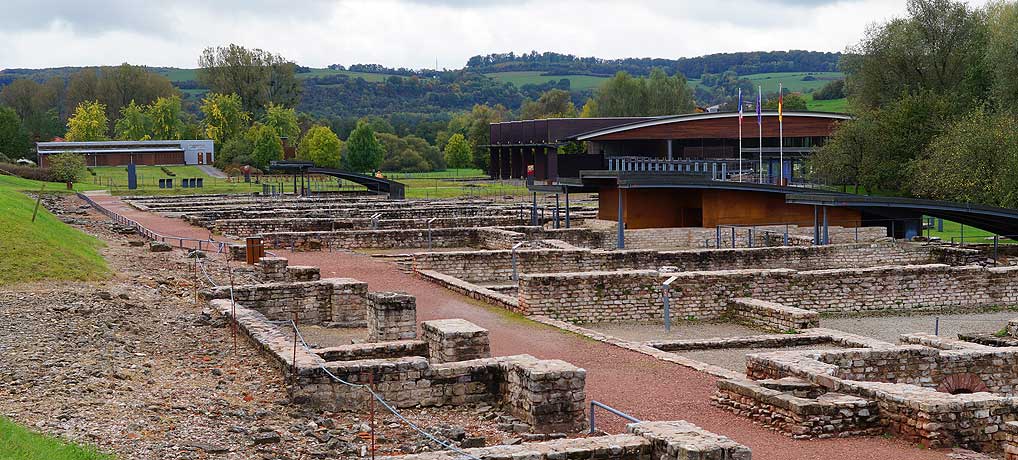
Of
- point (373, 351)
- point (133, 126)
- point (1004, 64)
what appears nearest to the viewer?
point (373, 351)

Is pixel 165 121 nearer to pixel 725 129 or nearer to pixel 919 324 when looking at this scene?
pixel 725 129

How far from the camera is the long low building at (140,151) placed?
96.2 meters

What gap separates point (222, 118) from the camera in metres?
106

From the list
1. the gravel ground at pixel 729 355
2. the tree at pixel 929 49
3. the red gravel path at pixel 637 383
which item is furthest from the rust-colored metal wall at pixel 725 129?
the gravel ground at pixel 729 355

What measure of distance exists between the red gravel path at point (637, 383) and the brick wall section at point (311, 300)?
4.03ft

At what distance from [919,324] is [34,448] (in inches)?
717

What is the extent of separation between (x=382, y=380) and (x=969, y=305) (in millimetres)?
16809

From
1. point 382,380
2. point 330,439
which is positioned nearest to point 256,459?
point 330,439

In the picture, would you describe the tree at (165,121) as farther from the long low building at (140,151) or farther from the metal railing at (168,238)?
the metal railing at (168,238)

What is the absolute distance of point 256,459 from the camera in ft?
33.7

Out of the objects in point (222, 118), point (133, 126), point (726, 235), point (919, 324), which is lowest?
point (919, 324)

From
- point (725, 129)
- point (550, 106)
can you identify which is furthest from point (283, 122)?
point (725, 129)

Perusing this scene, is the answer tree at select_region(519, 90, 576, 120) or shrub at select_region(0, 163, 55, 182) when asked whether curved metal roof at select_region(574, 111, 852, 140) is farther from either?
tree at select_region(519, 90, 576, 120)

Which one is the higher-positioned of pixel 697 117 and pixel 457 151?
pixel 697 117
